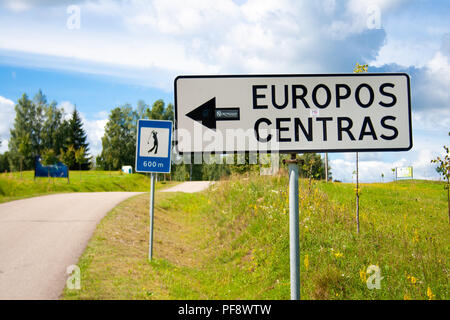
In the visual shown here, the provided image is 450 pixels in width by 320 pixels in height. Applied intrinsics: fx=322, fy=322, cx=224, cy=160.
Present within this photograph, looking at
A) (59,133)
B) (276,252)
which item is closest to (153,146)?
(276,252)

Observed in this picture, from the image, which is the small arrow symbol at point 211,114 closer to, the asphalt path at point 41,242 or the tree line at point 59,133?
the asphalt path at point 41,242

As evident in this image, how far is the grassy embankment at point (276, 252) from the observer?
5.12m

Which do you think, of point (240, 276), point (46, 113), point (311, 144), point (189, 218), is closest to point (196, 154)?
point (311, 144)

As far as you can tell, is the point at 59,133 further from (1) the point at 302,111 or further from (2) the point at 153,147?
(1) the point at 302,111

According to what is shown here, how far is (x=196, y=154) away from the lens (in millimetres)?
2076

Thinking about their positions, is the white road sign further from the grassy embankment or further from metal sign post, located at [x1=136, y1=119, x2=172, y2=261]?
metal sign post, located at [x1=136, y1=119, x2=172, y2=261]

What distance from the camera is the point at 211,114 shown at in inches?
84.4

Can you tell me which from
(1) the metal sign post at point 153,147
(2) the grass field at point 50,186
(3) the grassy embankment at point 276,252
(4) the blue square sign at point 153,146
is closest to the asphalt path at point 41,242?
(3) the grassy embankment at point 276,252

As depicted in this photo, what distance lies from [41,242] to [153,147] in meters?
3.79

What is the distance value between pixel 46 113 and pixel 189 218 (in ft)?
195

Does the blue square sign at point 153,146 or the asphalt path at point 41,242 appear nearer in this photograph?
the asphalt path at point 41,242

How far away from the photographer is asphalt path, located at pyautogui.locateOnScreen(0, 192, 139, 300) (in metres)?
5.75

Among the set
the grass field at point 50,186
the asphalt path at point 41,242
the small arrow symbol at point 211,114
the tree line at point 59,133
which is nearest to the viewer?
the small arrow symbol at point 211,114
